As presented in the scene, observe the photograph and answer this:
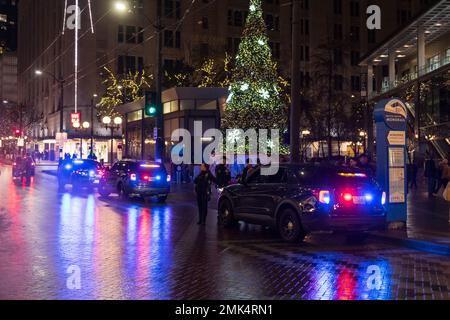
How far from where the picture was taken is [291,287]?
7871 millimetres

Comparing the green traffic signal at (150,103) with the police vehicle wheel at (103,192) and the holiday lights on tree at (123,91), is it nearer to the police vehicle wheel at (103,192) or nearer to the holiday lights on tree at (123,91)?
the police vehicle wheel at (103,192)

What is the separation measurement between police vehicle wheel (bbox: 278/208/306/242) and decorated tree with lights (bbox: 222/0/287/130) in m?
19.3

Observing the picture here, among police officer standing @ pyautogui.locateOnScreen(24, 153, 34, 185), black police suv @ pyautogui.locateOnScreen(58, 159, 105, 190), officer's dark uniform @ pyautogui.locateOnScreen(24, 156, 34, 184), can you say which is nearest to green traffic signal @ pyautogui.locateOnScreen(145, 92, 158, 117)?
black police suv @ pyautogui.locateOnScreen(58, 159, 105, 190)

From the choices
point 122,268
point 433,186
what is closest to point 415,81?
point 433,186

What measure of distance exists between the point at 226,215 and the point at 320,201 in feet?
12.1

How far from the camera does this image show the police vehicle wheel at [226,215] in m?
14.4

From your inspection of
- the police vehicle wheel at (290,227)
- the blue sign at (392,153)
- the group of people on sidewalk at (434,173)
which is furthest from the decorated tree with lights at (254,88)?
the police vehicle wheel at (290,227)

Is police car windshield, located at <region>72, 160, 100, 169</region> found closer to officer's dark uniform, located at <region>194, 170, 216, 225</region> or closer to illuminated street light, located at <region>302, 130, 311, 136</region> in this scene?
officer's dark uniform, located at <region>194, 170, 216, 225</region>

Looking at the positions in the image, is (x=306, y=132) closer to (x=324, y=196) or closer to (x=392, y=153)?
(x=392, y=153)

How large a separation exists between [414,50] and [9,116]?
216 feet

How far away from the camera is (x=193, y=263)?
31.5 feet

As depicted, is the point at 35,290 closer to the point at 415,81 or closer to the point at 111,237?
the point at 111,237

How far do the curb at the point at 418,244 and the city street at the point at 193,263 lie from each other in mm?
210

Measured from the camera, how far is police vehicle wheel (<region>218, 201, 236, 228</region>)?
14383 mm
